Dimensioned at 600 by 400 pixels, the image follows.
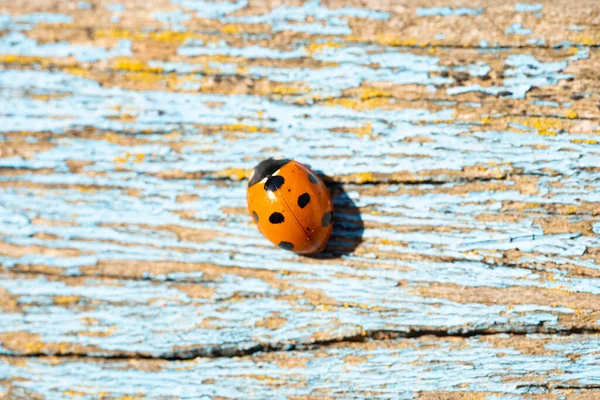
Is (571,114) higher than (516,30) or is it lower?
lower

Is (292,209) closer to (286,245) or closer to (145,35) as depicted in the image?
(286,245)

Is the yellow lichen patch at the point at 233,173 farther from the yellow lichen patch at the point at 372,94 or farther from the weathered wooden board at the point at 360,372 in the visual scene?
the weathered wooden board at the point at 360,372

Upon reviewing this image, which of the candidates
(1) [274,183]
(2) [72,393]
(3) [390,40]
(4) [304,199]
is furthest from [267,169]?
(2) [72,393]

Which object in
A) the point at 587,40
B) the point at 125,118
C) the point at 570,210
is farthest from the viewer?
the point at 125,118

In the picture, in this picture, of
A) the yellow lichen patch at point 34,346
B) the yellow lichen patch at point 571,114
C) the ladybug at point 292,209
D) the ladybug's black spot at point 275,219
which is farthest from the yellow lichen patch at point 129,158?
the yellow lichen patch at point 571,114

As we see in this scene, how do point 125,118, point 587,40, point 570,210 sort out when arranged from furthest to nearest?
point 125,118, point 587,40, point 570,210

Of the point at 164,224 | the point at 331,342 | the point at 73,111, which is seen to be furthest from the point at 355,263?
the point at 73,111

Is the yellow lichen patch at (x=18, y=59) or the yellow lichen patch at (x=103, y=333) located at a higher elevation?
the yellow lichen patch at (x=18, y=59)
